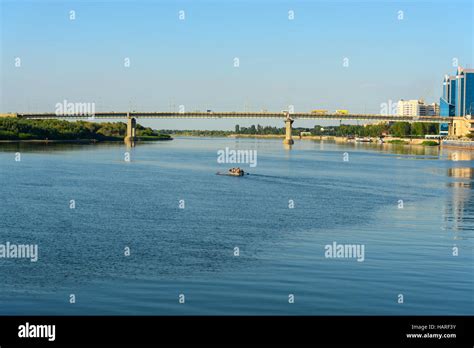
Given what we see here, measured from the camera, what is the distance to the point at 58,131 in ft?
531

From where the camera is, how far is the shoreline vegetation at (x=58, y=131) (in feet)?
487

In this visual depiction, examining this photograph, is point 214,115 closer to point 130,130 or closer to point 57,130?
point 130,130

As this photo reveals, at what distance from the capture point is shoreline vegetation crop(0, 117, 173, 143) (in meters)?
148

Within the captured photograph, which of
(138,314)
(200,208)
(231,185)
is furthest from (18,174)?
(138,314)

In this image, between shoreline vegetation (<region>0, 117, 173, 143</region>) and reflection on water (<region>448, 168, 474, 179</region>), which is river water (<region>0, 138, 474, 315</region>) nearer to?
reflection on water (<region>448, 168, 474, 179</region>)

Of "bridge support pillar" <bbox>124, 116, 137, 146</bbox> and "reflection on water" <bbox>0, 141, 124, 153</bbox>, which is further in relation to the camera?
"bridge support pillar" <bbox>124, 116, 137, 146</bbox>

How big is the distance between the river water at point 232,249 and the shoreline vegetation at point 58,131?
329ft

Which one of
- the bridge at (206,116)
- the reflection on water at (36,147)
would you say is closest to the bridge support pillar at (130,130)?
the bridge at (206,116)

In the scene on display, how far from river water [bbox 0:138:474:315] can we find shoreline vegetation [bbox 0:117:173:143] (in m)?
100

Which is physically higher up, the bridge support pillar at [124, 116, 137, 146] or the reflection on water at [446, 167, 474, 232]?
the bridge support pillar at [124, 116, 137, 146]

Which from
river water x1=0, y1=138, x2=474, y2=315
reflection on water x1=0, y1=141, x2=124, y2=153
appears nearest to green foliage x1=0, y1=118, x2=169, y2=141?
reflection on water x1=0, y1=141, x2=124, y2=153
